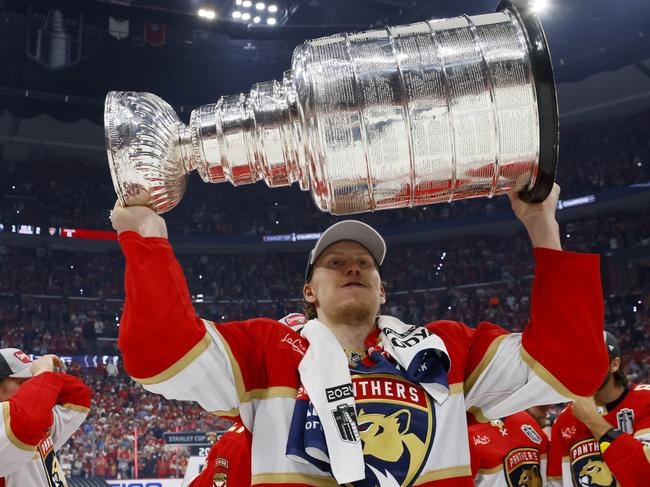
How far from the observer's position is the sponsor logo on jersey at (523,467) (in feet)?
11.2

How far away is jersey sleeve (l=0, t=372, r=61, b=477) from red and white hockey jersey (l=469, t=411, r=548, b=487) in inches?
80.0

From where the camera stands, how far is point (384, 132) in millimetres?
1233

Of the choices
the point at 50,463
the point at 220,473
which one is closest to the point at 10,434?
the point at 50,463

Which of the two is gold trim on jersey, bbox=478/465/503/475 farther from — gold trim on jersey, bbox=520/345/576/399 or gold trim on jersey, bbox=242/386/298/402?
gold trim on jersey, bbox=242/386/298/402

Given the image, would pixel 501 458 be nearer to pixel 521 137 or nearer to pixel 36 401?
pixel 36 401

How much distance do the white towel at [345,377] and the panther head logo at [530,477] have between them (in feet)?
6.69

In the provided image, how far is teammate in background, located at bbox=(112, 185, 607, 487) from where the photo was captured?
1382mm

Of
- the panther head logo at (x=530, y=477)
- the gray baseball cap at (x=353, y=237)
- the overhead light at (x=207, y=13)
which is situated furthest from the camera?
the overhead light at (x=207, y=13)

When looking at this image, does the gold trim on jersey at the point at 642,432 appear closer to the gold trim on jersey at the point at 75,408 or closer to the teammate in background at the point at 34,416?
the teammate in background at the point at 34,416

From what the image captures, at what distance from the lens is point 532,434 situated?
3.50 m

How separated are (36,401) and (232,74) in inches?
740

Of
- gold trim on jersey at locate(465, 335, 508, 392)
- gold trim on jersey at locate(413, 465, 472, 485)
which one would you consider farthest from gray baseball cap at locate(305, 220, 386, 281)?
gold trim on jersey at locate(413, 465, 472, 485)

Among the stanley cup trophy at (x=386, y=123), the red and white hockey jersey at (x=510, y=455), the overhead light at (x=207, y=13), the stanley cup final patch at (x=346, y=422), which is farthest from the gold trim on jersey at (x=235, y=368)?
the overhead light at (x=207, y=13)

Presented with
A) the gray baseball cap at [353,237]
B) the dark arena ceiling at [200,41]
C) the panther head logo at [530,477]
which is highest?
the dark arena ceiling at [200,41]
